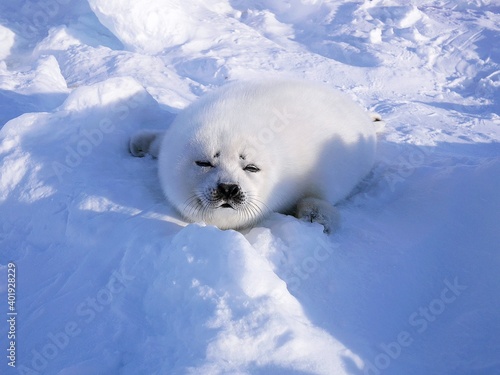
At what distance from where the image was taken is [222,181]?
257 centimetres

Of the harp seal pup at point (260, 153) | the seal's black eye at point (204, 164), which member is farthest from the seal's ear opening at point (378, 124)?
the seal's black eye at point (204, 164)

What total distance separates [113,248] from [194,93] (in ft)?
11.8

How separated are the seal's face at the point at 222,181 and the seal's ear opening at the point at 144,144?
Answer: 0.56 m

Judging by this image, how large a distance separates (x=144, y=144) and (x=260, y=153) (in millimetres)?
986

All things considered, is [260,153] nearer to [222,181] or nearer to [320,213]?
[222,181]

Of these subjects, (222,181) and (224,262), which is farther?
(222,181)

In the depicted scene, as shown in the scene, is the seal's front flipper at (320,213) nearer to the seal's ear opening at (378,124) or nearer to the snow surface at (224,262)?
the snow surface at (224,262)

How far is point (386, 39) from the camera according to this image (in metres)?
6.86

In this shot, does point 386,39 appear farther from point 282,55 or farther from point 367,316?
point 367,316

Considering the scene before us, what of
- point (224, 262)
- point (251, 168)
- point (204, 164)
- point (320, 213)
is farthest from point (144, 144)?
point (224, 262)

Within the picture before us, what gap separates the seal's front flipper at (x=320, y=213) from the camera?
8.79ft

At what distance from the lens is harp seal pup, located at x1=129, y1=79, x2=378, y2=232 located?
2.69 metres

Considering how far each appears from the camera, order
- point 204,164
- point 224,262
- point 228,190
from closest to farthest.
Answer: point 224,262 → point 228,190 → point 204,164

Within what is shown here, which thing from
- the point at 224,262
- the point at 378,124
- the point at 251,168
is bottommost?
the point at 378,124
